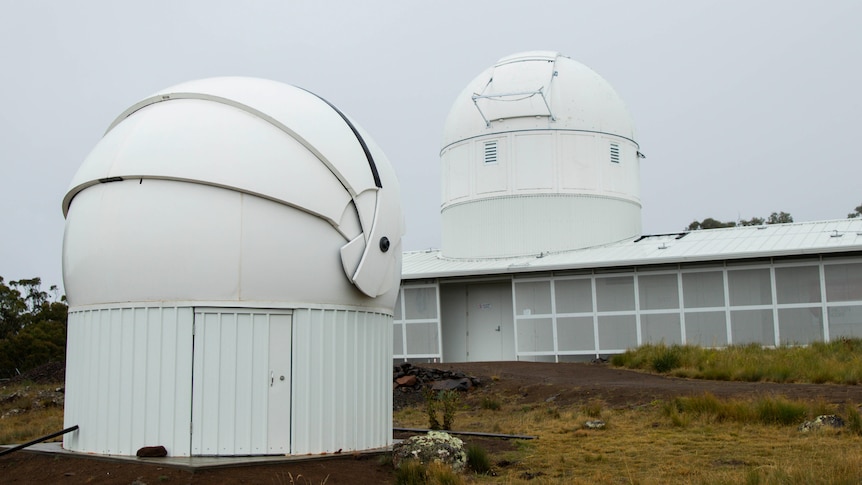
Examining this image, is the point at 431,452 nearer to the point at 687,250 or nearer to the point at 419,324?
the point at 687,250

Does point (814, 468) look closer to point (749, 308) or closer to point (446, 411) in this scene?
point (446, 411)

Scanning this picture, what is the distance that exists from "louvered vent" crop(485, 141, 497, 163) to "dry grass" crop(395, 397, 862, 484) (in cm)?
1366

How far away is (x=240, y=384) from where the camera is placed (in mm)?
9953

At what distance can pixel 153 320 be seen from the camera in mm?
9938

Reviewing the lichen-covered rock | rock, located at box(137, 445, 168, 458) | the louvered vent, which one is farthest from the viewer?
the louvered vent

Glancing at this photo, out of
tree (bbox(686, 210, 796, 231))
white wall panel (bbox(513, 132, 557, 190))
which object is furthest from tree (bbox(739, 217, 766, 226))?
white wall panel (bbox(513, 132, 557, 190))

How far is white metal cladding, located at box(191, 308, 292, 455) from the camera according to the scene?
32.3 ft

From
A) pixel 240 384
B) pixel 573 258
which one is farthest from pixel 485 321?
pixel 240 384

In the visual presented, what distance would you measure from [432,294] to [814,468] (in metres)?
17.1

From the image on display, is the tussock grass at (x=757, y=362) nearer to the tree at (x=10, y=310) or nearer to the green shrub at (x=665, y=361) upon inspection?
the green shrub at (x=665, y=361)

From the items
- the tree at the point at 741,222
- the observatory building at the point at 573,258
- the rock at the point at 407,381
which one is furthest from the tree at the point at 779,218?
the rock at the point at 407,381

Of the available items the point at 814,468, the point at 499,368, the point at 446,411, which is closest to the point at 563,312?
the point at 499,368

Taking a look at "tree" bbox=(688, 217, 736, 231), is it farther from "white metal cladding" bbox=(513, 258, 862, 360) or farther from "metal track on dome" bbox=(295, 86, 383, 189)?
"metal track on dome" bbox=(295, 86, 383, 189)

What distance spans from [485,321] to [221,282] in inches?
661
